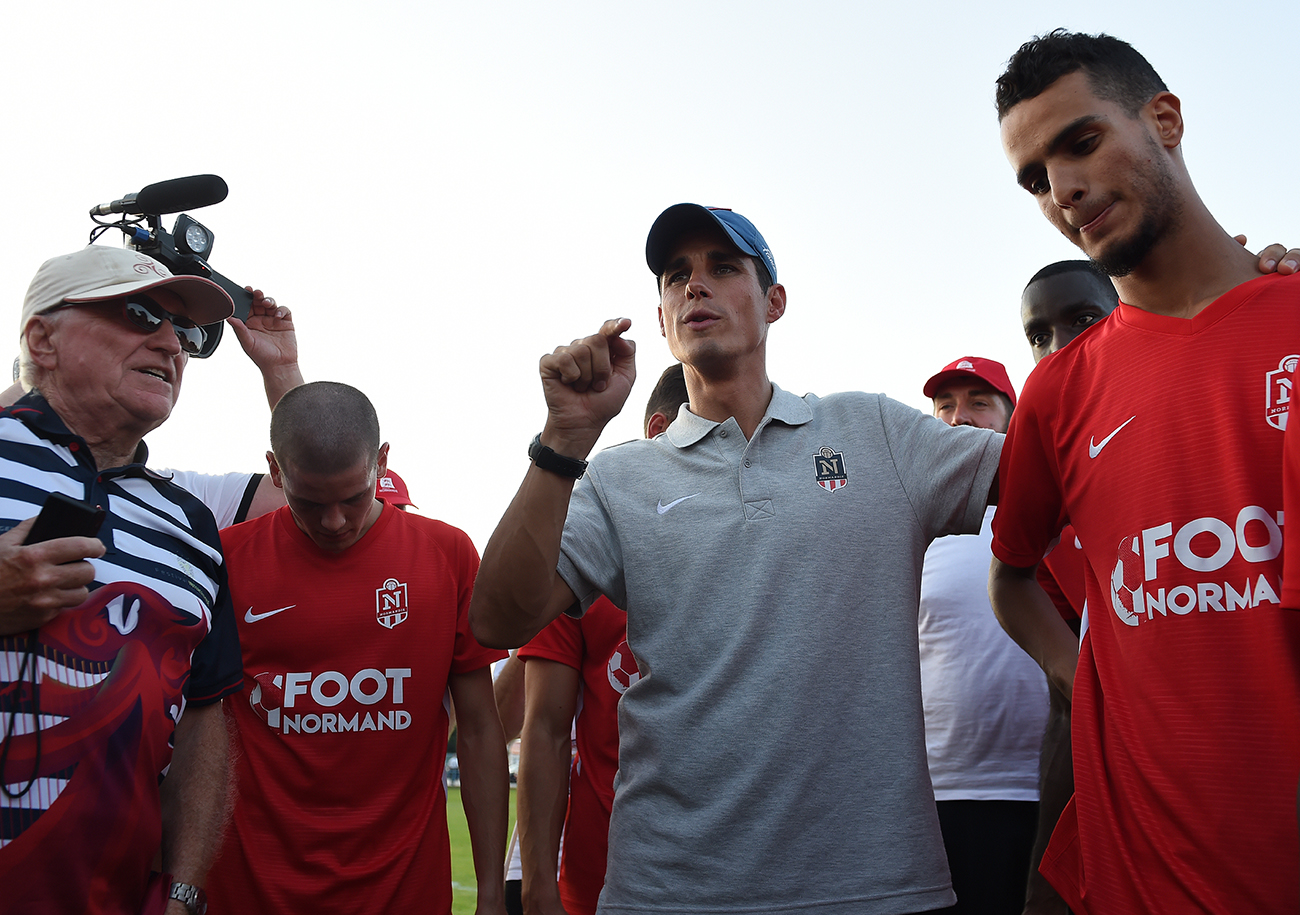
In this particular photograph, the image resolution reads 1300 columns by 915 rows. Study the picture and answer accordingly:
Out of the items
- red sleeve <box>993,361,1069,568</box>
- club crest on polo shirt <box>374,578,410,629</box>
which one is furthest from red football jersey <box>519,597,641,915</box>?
red sleeve <box>993,361,1069,568</box>

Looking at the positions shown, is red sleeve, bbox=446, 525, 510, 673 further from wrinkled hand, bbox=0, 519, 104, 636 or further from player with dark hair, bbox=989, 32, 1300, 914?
player with dark hair, bbox=989, 32, 1300, 914

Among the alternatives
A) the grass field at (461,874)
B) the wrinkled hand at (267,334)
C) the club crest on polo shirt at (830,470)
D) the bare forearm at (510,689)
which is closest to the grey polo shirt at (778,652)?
the club crest on polo shirt at (830,470)

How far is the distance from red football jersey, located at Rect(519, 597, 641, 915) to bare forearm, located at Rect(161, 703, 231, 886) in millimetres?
1211

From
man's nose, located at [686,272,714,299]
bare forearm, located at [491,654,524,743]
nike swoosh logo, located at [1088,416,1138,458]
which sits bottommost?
bare forearm, located at [491,654,524,743]

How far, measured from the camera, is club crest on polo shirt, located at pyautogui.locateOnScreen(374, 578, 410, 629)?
3.31m

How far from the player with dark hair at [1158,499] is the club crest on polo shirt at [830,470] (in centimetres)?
43

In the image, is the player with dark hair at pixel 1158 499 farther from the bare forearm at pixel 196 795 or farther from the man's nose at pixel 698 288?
the bare forearm at pixel 196 795

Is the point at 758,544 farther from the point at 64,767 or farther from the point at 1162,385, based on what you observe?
the point at 64,767

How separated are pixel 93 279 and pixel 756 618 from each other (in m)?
2.16

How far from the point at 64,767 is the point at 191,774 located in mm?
538

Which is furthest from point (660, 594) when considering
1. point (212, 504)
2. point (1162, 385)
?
point (212, 504)

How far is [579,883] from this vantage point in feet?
11.8

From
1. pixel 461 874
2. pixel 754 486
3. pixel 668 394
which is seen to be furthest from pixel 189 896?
pixel 461 874

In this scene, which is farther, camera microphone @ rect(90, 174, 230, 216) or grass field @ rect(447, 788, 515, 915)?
grass field @ rect(447, 788, 515, 915)
